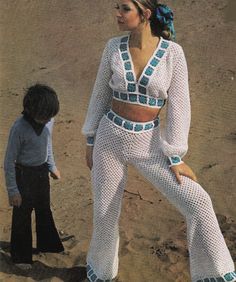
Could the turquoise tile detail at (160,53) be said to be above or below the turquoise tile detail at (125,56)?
above

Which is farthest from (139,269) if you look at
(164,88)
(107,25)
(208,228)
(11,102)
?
(107,25)

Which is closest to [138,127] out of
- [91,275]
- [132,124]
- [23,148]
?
[132,124]

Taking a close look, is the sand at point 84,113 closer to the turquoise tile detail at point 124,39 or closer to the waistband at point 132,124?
the waistband at point 132,124

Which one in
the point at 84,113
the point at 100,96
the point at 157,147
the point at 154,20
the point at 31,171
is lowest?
the point at 84,113

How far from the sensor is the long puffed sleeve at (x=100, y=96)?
3578mm

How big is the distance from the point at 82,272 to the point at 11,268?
1.74ft

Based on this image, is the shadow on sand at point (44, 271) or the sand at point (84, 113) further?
the sand at point (84, 113)

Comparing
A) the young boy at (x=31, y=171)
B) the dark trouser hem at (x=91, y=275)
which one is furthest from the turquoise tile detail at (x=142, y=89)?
the dark trouser hem at (x=91, y=275)

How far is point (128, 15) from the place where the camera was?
3.41 m

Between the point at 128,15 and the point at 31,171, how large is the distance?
1342 millimetres

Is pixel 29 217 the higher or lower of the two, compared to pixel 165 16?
lower

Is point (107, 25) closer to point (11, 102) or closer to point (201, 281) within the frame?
point (11, 102)

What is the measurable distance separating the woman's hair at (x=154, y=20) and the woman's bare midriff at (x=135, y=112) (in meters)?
0.45

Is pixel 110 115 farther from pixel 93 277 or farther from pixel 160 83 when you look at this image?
pixel 93 277
